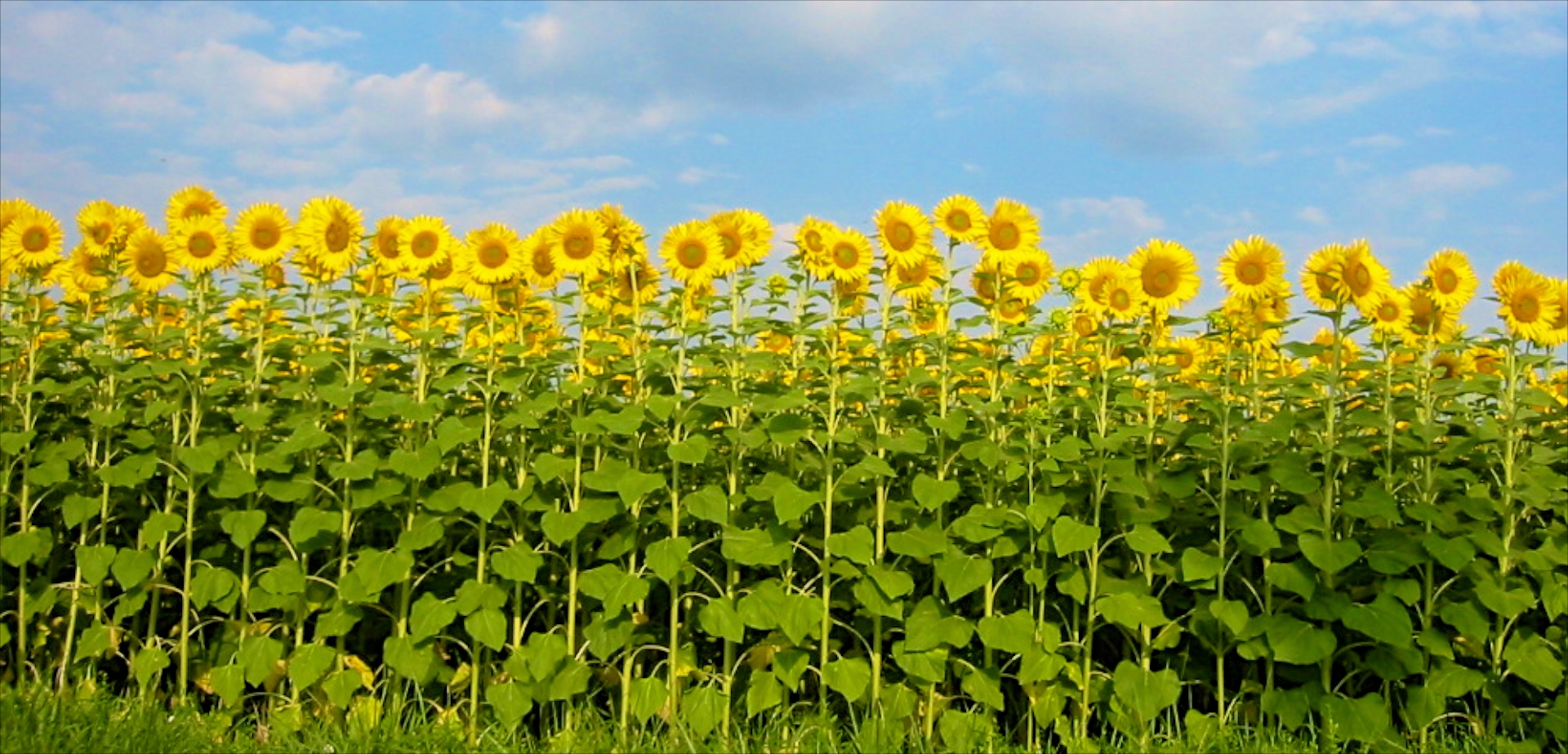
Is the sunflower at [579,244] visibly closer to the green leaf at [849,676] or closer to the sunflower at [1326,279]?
the green leaf at [849,676]

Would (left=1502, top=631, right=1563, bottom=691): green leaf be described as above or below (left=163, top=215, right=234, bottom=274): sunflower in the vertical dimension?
below

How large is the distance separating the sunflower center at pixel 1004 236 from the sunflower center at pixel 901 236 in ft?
1.22

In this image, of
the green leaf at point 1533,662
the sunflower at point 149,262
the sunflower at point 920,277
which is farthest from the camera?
the sunflower at point 149,262

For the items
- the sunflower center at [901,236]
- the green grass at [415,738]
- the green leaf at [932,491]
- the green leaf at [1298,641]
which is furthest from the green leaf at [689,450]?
the green leaf at [1298,641]

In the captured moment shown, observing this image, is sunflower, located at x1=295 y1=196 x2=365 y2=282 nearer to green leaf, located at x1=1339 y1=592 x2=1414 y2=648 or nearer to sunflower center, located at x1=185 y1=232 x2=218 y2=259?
sunflower center, located at x1=185 y1=232 x2=218 y2=259

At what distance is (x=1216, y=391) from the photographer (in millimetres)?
5555

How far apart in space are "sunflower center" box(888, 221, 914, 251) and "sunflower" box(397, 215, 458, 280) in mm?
1770

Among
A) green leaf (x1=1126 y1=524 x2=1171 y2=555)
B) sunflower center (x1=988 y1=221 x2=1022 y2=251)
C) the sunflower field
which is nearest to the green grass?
the sunflower field

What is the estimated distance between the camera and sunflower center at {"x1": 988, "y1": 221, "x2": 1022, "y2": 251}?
534 cm

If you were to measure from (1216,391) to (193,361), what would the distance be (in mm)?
4399

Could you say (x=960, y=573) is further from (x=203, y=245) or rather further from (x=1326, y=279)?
(x=203, y=245)

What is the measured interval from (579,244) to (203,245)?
1.80 metres

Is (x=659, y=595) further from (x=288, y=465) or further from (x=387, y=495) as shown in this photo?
(x=288, y=465)

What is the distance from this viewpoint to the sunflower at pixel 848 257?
5059 mm
